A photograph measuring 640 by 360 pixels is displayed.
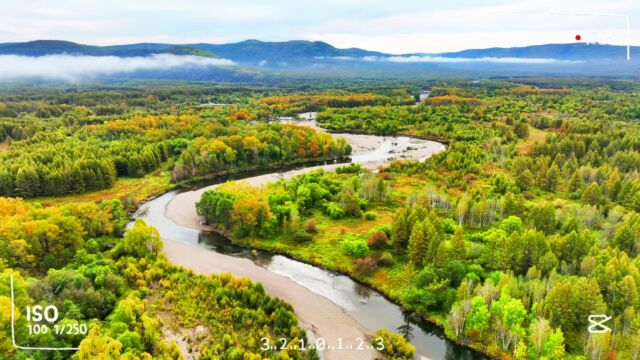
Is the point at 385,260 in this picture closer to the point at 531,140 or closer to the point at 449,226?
the point at 449,226

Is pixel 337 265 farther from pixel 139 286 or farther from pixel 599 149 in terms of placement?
pixel 599 149

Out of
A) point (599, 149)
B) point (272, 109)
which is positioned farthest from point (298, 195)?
point (272, 109)

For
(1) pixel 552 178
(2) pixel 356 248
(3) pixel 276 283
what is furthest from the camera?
(1) pixel 552 178

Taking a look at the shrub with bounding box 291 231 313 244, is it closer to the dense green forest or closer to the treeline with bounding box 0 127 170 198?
the dense green forest

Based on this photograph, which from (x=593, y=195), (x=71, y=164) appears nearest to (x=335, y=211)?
(x=593, y=195)

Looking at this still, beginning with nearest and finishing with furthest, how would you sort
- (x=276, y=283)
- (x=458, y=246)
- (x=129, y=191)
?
(x=458, y=246), (x=276, y=283), (x=129, y=191)

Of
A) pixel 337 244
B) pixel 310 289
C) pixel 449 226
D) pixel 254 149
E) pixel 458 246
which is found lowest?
pixel 310 289

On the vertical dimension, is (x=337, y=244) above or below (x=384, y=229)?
below
